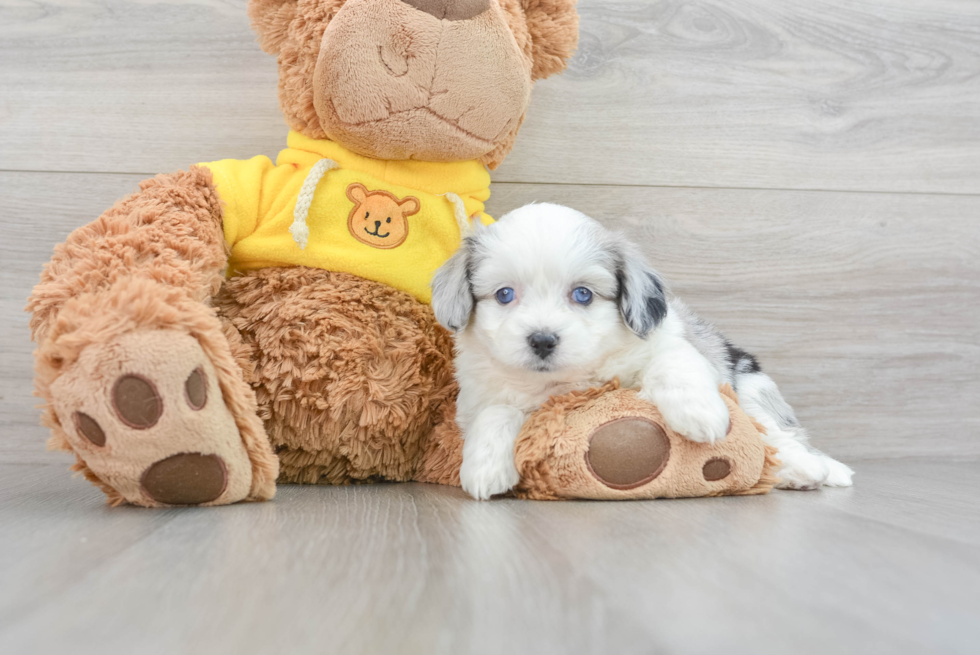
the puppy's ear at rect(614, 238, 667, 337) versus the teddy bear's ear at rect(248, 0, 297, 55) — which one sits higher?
the teddy bear's ear at rect(248, 0, 297, 55)

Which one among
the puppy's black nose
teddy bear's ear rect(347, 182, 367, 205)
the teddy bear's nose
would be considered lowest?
the puppy's black nose

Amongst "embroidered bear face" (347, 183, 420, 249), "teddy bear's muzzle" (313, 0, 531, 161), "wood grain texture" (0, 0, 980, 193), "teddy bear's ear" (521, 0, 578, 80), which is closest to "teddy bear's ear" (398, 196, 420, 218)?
"embroidered bear face" (347, 183, 420, 249)

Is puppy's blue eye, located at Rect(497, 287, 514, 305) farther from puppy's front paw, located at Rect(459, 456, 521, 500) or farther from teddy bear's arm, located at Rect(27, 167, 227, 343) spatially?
teddy bear's arm, located at Rect(27, 167, 227, 343)

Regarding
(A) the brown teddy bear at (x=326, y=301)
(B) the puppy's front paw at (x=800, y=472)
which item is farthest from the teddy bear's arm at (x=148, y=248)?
(B) the puppy's front paw at (x=800, y=472)

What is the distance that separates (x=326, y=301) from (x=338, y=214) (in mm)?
215

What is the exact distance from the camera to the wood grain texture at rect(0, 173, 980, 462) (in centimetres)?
224

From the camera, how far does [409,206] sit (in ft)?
5.63

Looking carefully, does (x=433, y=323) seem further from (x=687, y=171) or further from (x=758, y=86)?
(x=758, y=86)

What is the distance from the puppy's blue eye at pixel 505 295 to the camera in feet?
5.06

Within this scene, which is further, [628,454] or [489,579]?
[628,454]

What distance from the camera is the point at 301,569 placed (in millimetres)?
866

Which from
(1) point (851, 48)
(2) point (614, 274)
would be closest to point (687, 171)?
(1) point (851, 48)

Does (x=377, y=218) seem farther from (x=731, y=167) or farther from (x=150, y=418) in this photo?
(x=731, y=167)

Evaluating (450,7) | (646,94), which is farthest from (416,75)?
(646,94)
